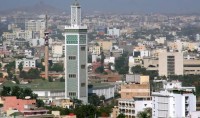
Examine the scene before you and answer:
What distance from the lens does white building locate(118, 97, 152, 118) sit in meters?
39.9

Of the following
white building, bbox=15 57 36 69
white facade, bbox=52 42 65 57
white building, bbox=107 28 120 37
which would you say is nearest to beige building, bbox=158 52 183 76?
white building, bbox=15 57 36 69

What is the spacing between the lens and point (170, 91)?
34.4 m

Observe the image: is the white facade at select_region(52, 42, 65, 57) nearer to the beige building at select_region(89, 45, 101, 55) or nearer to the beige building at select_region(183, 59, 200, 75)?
the beige building at select_region(89, 45, 101, 55)

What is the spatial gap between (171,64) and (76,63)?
65.0ft

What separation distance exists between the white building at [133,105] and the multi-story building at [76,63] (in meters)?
9.02

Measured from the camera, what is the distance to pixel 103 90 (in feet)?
186

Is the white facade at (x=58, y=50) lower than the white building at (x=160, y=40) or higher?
lower

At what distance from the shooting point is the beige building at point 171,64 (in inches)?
2731

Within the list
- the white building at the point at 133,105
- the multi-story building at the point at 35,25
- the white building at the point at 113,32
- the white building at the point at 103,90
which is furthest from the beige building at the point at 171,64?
the white building at the point at 113,32

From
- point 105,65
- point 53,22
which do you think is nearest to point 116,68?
point 105,65

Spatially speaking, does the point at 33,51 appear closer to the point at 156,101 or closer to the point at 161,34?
the point at 161,34

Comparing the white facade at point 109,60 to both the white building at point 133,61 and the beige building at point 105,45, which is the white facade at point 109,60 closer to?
the white building at point 133,61

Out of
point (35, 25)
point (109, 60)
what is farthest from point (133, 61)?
point (35, 25)

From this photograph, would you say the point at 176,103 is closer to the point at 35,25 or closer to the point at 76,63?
the point at 76,63
